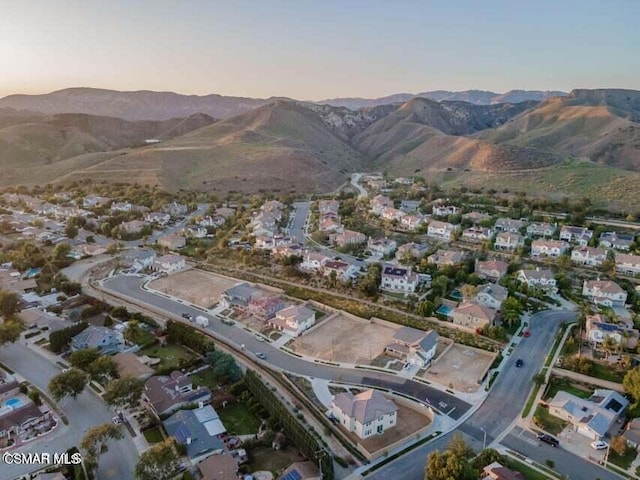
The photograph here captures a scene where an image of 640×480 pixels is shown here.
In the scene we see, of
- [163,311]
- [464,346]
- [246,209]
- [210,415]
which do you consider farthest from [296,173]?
[210,415]

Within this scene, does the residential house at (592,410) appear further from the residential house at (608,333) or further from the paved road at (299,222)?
the paved road at (299,222)

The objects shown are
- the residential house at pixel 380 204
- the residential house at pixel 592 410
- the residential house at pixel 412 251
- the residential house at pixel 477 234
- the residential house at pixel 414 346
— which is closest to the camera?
the residential house at pixel 592 410

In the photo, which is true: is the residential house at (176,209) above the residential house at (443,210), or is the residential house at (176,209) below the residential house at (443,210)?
below

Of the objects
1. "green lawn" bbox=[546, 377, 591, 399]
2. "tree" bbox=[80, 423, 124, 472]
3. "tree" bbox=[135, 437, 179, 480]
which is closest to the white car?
"green lawn" bbox=[546, 377, 591, 399]

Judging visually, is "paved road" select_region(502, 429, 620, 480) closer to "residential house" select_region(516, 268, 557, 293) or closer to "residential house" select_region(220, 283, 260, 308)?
"residential house" select_region(516, 268, 557, 293)

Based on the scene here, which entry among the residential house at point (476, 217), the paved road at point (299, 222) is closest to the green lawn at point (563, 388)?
the residential house at point (476, 217)

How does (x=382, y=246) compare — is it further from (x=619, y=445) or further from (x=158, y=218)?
(x=158, y=218)

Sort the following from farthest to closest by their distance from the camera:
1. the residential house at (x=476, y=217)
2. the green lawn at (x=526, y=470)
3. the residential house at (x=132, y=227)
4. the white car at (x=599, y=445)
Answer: the residential house at (x=132, y=227) → the residential house at (x=476, y=217) → the white car at (x=599, y=445) → the green lawn at (x=526, y=470)

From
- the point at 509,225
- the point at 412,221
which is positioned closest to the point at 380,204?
the point at 412,221
